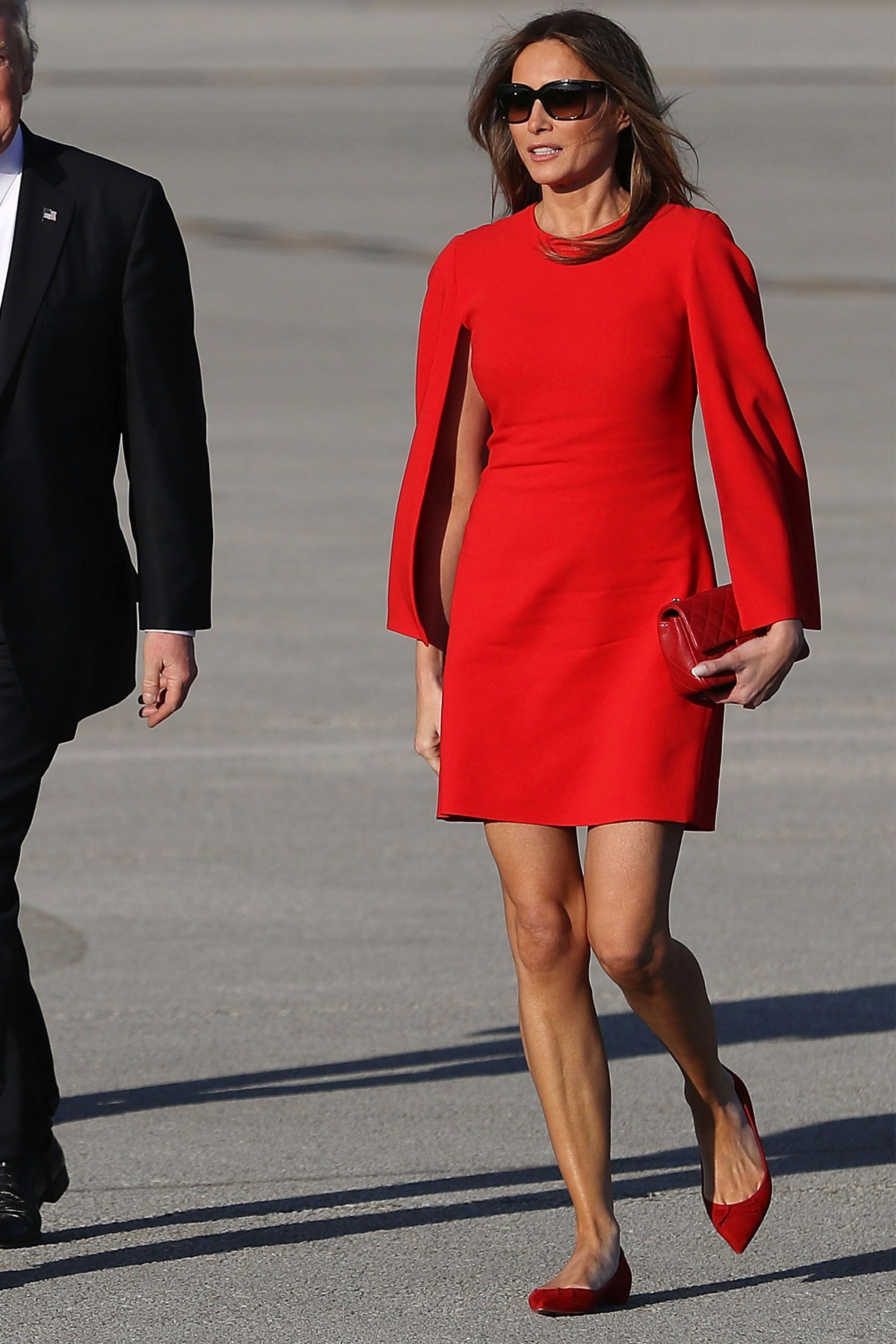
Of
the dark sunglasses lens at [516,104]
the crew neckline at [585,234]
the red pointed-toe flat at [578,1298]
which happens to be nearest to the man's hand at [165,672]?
the crew neckline at [585,234]

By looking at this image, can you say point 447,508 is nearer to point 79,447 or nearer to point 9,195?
point 79,447

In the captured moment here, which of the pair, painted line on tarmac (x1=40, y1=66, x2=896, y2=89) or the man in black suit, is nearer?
the man in black suit

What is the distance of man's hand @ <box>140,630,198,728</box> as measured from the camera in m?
3.89

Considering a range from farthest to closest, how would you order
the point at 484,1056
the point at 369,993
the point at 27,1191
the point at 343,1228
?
the point at 369,993 → the point at 484,1056 → the point at 343,1228 → the point at 27,1191

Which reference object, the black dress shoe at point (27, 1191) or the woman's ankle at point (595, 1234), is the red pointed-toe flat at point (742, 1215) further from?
the black dress shoe at point (27, 1191)

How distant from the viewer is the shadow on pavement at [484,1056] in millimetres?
5027

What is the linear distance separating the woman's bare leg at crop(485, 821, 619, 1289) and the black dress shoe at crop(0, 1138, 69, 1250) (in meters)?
0.87

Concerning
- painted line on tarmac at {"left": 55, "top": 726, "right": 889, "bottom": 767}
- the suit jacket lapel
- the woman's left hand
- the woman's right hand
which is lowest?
painted line on tarmac at {"left": 55, "top": 726, "right": 889, "bottom": 767}

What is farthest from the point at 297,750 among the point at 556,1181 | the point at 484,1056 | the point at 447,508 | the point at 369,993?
the point at 447,508

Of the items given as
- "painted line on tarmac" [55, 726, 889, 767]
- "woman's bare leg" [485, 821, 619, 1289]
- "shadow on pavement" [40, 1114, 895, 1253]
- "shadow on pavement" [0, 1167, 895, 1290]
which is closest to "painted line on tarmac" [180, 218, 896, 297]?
"painted line on tarmac" [55, 726, 889, 767]

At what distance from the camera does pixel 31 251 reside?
3.79 meters

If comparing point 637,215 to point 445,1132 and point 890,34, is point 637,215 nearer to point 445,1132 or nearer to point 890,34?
point 445,1132

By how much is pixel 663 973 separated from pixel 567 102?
4.61ft

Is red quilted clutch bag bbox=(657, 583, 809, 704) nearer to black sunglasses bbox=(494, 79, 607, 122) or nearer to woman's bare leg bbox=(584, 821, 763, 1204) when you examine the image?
woman's bare leg bbox=(584, 821, 763, 1204)
